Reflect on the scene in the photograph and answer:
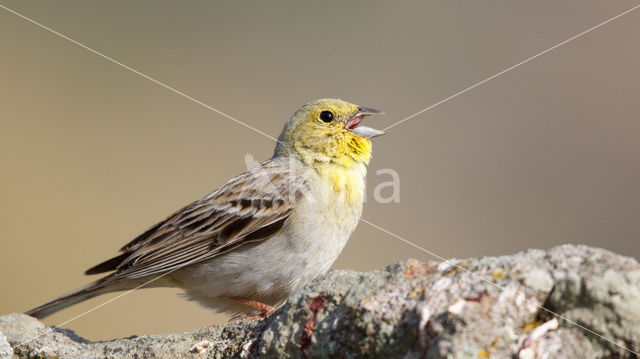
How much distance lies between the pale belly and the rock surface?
1459mm

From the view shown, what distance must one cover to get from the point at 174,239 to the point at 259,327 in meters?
1.97

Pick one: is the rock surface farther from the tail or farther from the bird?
the tail

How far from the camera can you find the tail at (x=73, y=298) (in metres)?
4.61

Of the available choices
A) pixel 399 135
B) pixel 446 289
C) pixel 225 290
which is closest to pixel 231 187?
pixel 225 290

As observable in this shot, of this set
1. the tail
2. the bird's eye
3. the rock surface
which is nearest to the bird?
the tail

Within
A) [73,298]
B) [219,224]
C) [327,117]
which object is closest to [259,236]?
[219,224]

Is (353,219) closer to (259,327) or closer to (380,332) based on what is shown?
(259,327)

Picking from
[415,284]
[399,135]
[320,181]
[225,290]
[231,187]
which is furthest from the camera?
[399,135]

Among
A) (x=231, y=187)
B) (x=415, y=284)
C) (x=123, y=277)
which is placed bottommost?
(x=123, y=277)

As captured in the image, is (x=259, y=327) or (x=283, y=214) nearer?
(x=259, y=327)

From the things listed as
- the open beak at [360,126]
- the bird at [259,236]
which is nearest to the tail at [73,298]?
the bird at [259,236]

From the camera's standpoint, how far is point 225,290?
4512 mm

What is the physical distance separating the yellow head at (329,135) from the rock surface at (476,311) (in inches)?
90.6

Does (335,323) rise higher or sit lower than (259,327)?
higher
